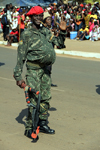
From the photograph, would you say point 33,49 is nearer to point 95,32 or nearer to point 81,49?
point 81,49

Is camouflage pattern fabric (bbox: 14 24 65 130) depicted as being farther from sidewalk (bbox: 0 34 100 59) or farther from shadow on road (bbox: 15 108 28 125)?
sidewalk (bbox: 0 34 100 59)

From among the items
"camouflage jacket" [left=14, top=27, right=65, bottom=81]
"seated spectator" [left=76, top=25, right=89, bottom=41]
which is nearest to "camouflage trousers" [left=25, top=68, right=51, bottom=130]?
"camouflage jacket" [left=14, top=27, right=65, bottom=81]

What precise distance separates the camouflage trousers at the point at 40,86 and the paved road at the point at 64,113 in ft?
1.10

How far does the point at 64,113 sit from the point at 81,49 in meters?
10.0

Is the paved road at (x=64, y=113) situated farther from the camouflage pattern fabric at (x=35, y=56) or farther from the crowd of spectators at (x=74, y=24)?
the crowd of spectators at (x=74, y=24)

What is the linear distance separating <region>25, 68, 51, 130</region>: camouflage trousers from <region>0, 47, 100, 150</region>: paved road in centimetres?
34

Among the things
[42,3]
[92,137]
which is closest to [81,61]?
[92,137]

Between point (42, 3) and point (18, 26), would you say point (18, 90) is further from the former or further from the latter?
point (42, 3)

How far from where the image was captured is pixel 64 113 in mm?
6000

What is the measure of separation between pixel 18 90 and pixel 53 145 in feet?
12.0

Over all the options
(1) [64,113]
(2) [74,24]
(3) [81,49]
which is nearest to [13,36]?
(2) [74,24]

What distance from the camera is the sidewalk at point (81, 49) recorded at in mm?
14295

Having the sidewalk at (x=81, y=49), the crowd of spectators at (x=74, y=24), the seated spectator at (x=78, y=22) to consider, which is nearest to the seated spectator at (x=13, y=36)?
the crowd of spectators at (x=74, y=24)

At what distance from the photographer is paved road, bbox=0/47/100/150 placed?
4.51m
